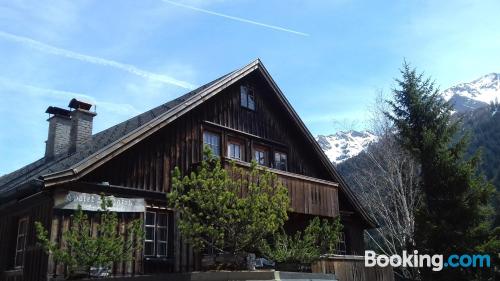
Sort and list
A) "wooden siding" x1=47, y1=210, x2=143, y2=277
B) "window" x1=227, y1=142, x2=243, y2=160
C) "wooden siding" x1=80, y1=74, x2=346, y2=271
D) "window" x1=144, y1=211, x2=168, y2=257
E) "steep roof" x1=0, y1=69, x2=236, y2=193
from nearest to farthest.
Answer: "wooden siding" x1=47, y1=210, x2=143, y2=277, "window" x1=144, y1=211, x2=168, y2=257, "wooden siding" x1=80, y1=74, x2=346, y2=271, "steep roof" x1=0, y1=69, x2=236, y2=193, "window" x1=227, y1=142, x2=243, y2=160

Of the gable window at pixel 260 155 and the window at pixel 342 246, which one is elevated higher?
the gable window at pixel 260 155

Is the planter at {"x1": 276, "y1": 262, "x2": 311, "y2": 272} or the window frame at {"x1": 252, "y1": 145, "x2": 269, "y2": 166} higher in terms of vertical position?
the window frame at {"x1": 252, "y1": 145, "x2": 269, "y2": 166}

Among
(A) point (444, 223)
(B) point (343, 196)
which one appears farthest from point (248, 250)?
(B) point (343, 196)

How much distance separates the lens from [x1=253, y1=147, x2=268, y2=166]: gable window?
66.9 ft

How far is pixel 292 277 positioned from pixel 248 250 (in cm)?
207

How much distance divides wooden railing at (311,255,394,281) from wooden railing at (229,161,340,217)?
7.11ft

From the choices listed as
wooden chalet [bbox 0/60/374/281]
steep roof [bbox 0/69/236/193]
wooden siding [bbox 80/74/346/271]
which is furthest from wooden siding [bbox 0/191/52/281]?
wooden siding [bbox 80/74/346/271]

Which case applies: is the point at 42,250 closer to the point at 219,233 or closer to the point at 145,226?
the point at 145,226

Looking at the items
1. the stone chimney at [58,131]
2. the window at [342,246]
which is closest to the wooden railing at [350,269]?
the window at [342,246]

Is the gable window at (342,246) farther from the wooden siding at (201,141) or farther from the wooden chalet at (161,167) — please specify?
the wooden siding at (201,141)

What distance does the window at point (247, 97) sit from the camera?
2044 cm

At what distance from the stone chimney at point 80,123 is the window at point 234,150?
5.19 m

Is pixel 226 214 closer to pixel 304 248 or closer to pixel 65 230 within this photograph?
pixel 304 248

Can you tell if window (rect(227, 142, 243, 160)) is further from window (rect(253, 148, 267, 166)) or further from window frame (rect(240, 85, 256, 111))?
window frame (rect(240, 85, 256, 111))
